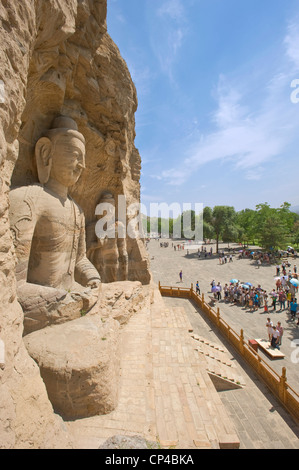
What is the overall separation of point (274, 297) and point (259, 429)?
27.5 ft

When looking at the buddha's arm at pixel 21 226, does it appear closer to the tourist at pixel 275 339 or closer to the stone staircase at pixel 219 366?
the stone staircase at pixel 219 366

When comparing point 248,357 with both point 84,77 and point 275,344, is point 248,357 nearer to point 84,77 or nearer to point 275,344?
point 275,344

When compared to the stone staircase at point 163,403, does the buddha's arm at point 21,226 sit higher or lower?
higher

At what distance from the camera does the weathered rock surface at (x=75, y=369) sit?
10.9ft

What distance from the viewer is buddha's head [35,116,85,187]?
4.89m

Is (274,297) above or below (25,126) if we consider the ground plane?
below

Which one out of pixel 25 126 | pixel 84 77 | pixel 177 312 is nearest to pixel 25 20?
pixel 25 126

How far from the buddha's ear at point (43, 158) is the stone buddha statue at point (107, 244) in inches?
129

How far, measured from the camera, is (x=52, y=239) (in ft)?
15.3

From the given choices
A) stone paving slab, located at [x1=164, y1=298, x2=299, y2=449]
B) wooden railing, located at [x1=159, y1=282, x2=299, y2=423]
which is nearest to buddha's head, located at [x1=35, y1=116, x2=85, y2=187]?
stone paving slab, located at [x1=164, y1=298, x2=299, y2=449]

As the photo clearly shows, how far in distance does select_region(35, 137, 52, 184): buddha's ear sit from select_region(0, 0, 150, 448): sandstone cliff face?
0.73 ft

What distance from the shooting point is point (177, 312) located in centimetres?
998

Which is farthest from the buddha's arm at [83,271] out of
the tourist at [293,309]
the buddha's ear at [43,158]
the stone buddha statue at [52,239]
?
the tourist at [293,309]

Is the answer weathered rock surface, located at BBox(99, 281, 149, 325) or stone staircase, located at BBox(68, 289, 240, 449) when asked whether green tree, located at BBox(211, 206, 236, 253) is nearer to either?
weathered rock surface, located at BBox(99, 281, 149, 325)
